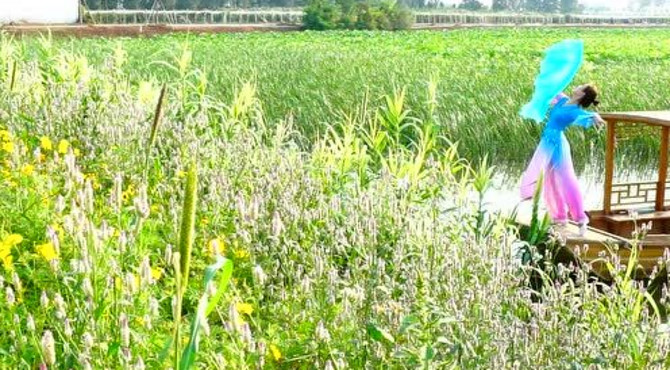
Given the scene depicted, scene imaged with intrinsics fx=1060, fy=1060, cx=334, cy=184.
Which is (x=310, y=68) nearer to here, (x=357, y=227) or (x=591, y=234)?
(x=591, y=234)

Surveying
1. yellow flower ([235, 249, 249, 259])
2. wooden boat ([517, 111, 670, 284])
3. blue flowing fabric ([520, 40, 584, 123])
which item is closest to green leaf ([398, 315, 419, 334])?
yellow flower ([235, 249, 249, 259])

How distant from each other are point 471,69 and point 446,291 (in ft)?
37.0

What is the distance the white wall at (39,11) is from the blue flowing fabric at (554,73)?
2780 cm

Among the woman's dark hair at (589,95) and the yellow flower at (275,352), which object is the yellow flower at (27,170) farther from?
the woman's dark hair at (589,95)

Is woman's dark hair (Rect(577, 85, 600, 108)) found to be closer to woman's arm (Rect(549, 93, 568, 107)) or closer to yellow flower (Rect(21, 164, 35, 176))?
woman's arm (Rect(549, 93, 568, 107))

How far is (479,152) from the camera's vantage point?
10875 mm

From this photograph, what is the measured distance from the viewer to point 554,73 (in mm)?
6457

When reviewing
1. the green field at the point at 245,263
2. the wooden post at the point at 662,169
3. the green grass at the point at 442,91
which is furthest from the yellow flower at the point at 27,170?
the green grass at the point at 442,91

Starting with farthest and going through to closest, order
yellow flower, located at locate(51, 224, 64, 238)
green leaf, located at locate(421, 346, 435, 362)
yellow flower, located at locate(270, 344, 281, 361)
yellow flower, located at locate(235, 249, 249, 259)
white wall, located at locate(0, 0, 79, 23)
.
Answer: white wall, located at locate(0, 0, 79, 23) → yellow flower, located at locate(235, 249, 249, 259) → yellow flower, located at locate(51, 224, 64, 238) → yellow flower, located at locate(270, 344, 281, 361) → green leaf, located at locate(421, 346, 435, 362)

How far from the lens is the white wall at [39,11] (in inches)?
1280

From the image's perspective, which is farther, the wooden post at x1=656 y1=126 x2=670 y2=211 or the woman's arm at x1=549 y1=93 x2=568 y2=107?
the wooden post at x1=656 y1=126 x2=670 y2=211

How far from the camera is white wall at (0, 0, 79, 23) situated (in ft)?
107

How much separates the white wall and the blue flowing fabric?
2780cm

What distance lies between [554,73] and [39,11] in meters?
29.6
